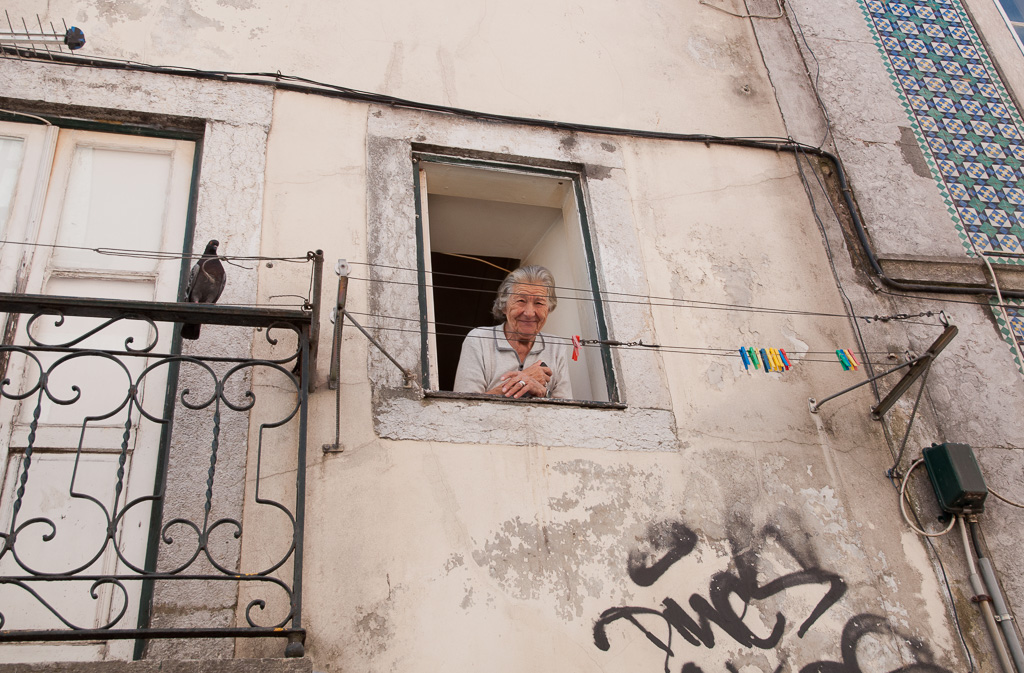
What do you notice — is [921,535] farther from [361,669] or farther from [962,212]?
[361,669]

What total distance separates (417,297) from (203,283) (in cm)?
93

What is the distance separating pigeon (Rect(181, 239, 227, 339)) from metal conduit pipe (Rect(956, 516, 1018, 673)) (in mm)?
3252

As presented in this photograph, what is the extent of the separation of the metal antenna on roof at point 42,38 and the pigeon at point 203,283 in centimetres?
150

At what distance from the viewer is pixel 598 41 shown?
17.7ft

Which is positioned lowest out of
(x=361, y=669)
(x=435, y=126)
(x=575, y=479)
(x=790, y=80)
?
(x=361, y=669)

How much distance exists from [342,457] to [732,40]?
143 inches

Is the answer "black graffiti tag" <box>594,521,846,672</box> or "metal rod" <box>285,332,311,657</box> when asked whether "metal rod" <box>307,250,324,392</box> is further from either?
"black graffiti tag" <box>594,521,846,672</box>

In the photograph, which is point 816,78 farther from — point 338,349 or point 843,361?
point 338,349

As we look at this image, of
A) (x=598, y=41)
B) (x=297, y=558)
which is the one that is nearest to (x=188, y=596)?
(x=297, y=558)

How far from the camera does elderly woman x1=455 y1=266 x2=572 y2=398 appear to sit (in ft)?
13.9

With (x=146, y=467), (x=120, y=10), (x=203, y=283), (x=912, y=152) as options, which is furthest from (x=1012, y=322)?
(x=120, y=10)

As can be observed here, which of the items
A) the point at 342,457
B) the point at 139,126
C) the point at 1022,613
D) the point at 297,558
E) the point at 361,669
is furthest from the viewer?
the point at 139,126

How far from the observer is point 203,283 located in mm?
3564

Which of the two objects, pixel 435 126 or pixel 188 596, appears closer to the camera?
pixel 188 596
